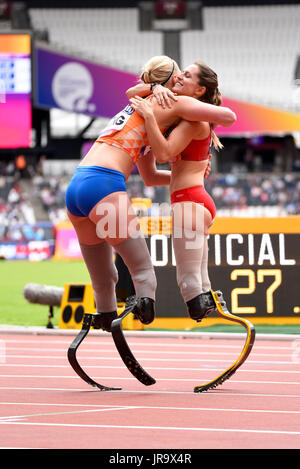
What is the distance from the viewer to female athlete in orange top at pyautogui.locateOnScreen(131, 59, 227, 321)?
5.58m

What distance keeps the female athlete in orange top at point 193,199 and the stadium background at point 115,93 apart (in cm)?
2074

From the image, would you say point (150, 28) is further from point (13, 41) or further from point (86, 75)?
point (13, 41)

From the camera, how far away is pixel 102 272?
18.6 feet

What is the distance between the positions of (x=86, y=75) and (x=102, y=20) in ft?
15.6

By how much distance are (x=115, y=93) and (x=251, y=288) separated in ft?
95.8

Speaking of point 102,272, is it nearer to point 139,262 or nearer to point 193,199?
point 139,262

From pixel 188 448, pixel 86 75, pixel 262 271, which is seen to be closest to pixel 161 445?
pixel 188 448

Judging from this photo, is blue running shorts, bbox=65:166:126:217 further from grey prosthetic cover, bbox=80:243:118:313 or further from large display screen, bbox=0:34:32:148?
large display screen, bbox=0:34:32:148

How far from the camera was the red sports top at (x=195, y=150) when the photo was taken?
5623 millimetres

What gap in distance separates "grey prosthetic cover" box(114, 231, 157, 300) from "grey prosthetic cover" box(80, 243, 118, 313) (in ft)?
0.69

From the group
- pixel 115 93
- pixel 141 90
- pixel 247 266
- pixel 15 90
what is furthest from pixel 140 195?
pixel 141 90

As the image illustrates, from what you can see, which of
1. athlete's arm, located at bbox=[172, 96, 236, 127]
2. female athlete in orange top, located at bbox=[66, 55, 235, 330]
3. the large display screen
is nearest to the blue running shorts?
female athlete in orange top, located at bbox=[66, 55, 235, 330]

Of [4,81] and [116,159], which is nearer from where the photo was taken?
[116,159]

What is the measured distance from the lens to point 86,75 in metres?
37.8
